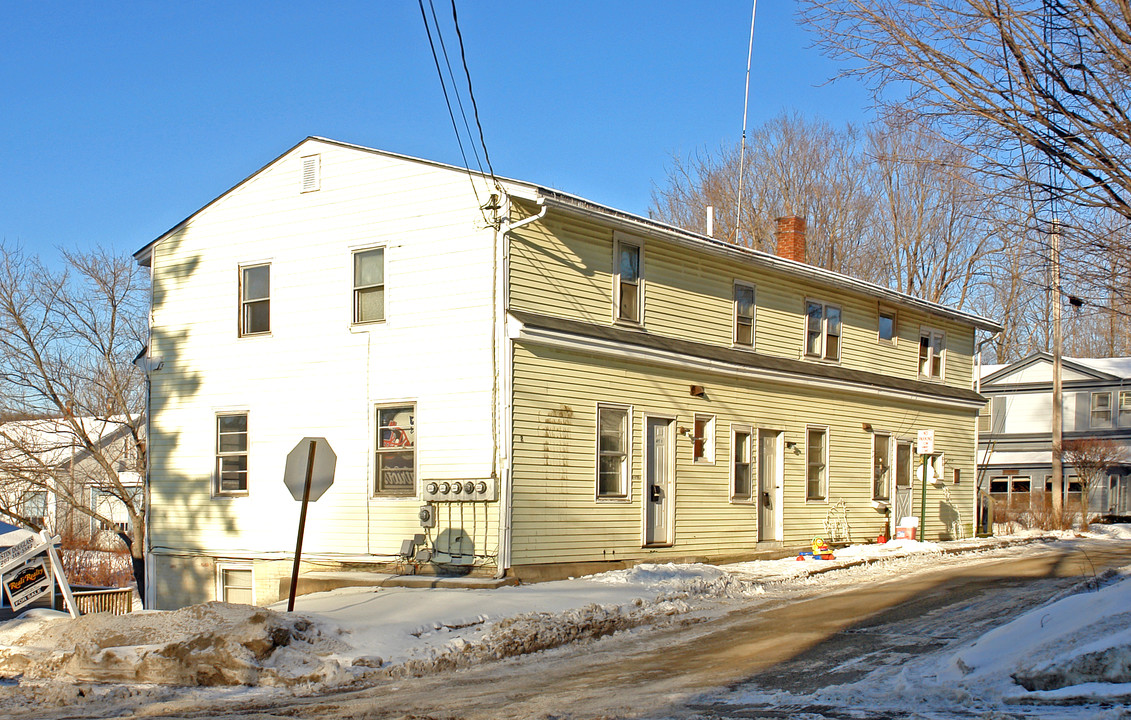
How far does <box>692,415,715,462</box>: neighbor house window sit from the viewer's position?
1998 cm

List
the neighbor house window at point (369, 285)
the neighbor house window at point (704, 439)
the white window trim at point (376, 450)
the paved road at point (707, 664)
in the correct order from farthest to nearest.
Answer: the neighbor house window at point (704, 439) → the neighbor house window at point (369, 285) → the white window trim at point (376, 450) → the paved road at point (707, 664)

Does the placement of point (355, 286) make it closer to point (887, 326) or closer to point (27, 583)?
point (27, 583)

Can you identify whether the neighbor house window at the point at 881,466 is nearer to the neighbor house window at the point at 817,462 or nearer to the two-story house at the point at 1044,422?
the neighbor house window at the point at 817,462

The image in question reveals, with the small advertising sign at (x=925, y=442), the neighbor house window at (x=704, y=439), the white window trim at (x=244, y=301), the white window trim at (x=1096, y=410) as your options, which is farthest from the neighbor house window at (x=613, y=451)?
the white window trim at (x=1096, y=410)

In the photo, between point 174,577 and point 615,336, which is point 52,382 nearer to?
point 174,577

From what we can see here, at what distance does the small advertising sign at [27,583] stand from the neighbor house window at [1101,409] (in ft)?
141

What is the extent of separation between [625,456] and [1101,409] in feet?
114

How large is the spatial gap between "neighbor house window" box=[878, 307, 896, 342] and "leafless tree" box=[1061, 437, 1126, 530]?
15.0 m

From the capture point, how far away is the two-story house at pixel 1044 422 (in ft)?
146

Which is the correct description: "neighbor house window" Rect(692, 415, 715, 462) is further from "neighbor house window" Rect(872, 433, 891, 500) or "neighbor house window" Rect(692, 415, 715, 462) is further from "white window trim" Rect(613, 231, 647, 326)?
"neighbor house window" Rect(872, 433, 891, 500)

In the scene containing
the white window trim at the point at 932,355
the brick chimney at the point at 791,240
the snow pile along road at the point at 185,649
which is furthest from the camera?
the white window trim at the point at 932,355

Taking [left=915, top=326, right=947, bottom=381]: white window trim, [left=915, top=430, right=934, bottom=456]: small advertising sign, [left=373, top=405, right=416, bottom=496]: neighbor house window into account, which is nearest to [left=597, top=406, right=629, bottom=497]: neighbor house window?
[left=373, top=405, right=416, bottom=496]: neighbor house window

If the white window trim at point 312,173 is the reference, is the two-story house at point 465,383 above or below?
below

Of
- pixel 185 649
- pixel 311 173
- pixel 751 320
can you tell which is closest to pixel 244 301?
pixel 311 173
